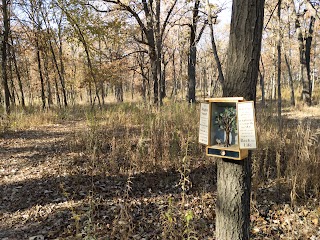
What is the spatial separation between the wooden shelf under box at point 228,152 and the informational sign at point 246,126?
0.07 metres

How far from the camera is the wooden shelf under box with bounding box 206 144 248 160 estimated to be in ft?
5.51

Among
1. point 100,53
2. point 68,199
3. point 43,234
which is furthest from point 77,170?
point 100,53

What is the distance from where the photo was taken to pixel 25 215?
2889 mm

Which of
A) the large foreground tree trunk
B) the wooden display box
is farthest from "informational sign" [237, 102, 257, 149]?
the large foreground tree trunk

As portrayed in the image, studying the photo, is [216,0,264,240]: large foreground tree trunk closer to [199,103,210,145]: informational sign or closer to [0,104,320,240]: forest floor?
[199,103,210,145]: informational sign

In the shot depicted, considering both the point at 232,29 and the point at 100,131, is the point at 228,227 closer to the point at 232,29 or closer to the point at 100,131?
the point at 232,29

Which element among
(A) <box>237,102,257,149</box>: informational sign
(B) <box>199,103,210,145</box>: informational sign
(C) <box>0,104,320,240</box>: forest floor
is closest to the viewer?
(A) <box>237,102,257,149</box>: informational sign

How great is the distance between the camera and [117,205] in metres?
3.06

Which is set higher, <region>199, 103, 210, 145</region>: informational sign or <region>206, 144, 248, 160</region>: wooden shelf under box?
<region>199, 103, 210, 145</region>: informational sign

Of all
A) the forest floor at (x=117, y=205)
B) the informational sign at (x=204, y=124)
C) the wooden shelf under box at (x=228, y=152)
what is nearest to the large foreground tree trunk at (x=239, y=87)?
the wooden shelf under box at (x=228, y=152)

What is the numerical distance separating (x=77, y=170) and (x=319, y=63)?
135 feet

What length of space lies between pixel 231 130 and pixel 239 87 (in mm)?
353

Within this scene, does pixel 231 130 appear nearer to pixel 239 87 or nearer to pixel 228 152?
pixel 228 152

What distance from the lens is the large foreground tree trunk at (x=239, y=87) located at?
1.70 m
